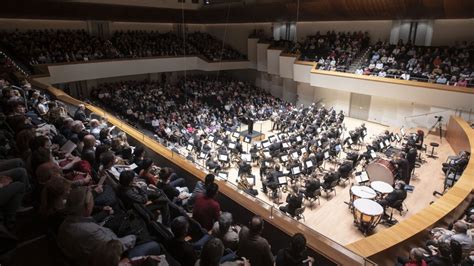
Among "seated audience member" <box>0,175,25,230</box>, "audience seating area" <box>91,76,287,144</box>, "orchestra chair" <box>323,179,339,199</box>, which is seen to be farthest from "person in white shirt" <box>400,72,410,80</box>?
"seated audience member" <box>0,175,25,230</box>

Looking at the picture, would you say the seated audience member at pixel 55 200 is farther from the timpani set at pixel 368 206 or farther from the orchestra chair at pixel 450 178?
the orchestra chair at pixel 450 178

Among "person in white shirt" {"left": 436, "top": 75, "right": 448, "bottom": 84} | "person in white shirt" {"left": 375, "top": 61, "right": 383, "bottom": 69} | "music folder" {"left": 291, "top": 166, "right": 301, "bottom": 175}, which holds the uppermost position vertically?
"person in white shirt" {"left": 375, "top": 61, "right": 383, "bottom": 69}

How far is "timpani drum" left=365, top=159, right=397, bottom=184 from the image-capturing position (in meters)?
7.76

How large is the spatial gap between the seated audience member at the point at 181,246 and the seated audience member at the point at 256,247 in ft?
1.77

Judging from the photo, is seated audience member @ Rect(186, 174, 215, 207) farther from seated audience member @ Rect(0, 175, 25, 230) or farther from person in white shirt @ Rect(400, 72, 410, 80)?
person in white shirt @ Rect(400, 72, 410, 80)

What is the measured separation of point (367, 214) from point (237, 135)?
23.8ft

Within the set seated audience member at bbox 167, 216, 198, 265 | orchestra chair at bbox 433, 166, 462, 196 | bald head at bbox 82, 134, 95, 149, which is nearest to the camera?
seated audience member at bbox 167, 216, 198, 265

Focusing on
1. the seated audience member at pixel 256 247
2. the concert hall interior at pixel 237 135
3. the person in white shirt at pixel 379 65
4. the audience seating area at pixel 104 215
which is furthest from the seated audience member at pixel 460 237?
the person in white shirt at pixel 379 65

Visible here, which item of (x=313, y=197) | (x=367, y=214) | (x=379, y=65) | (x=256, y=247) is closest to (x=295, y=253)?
(x=256, y=247)

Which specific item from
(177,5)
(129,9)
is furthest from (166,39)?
(129,9)

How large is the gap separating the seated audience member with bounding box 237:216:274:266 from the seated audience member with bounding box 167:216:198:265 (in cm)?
54

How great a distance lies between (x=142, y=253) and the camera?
257 cm

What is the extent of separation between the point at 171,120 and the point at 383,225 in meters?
10.3

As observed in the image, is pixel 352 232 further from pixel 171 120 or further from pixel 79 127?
pixel 171 120
